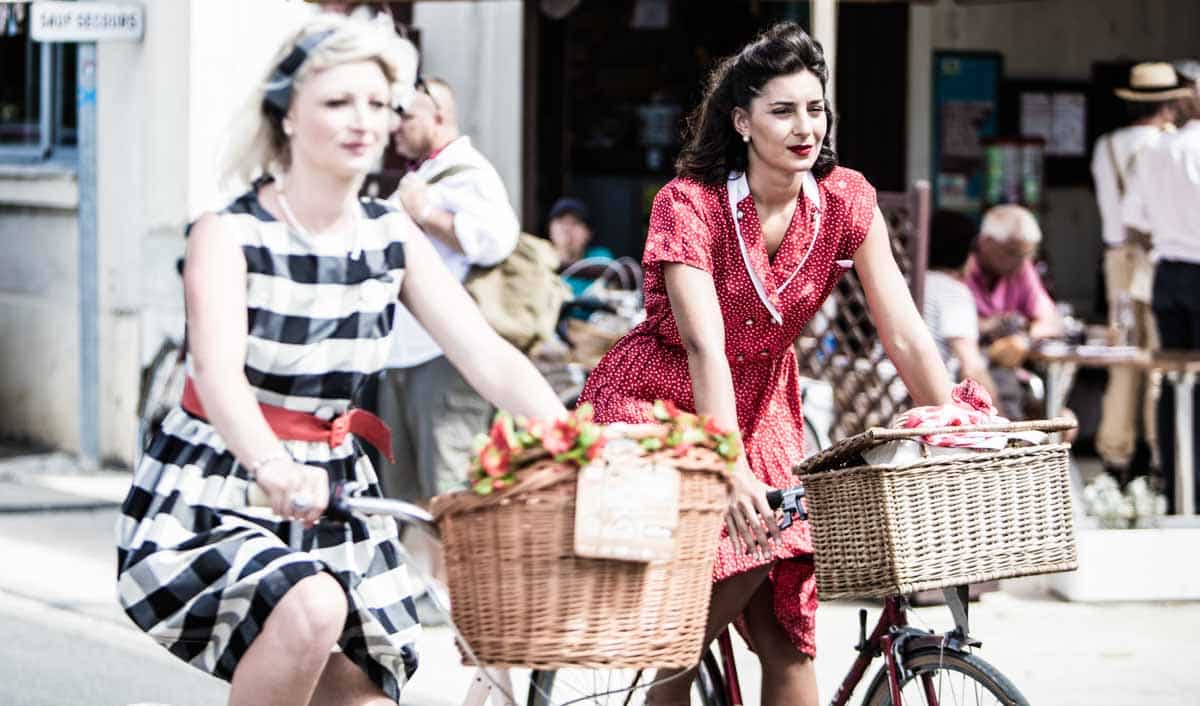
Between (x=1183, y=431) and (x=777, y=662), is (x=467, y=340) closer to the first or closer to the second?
(x=777, y=662)

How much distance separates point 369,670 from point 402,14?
7873mm

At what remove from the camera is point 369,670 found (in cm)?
348

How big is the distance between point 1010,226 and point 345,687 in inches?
251

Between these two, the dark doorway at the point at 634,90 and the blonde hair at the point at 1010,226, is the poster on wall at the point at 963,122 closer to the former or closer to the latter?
the dark doorway at the point at 634,90

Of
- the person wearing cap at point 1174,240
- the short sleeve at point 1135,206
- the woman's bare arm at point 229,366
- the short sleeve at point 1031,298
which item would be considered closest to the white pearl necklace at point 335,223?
the woman's bare arm at point 229,366

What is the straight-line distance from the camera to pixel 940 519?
350 cm

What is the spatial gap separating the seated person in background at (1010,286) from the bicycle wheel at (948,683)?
5261 mm

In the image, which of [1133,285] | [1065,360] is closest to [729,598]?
[1065,360]

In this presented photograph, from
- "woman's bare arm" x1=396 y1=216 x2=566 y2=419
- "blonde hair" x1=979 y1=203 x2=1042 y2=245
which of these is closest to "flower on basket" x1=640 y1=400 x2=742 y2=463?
"woman's bare arm" x1=396 y1=216 x2=566 y2=419

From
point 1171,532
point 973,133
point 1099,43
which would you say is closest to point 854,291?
point 1171,532

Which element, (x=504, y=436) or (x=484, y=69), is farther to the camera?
(x=484, y=69)

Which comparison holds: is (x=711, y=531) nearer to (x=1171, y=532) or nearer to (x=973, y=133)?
(x=1171, y=532)

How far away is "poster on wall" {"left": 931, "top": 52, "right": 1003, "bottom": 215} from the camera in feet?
42.9

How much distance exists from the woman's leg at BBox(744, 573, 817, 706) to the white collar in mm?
601
